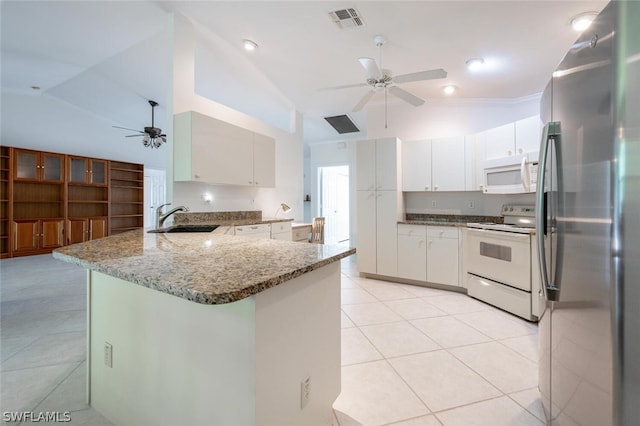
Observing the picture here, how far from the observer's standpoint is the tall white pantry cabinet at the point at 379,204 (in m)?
3.92

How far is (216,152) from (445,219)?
331cm

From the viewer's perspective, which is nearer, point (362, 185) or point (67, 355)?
point (67, 355)

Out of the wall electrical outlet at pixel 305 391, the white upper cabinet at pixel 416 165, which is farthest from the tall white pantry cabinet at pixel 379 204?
the wall electrical outlet at pixel 305 391

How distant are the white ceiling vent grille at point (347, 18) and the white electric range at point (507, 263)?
2.56 meters

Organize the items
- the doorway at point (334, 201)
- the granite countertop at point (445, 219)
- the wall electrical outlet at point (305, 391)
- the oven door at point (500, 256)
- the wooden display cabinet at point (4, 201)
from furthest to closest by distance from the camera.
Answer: the doorway at point (334, 201) < the wooden display cabinet at point (4, 201) < the granite countertop at point (445, 219) < the oven door at point (500, 256) < the wall electrical outlet at point (305, 391)

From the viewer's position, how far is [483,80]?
354 cm

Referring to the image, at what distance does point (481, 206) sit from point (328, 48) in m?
2.92

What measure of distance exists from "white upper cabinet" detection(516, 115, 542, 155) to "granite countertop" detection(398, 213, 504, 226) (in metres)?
0.99

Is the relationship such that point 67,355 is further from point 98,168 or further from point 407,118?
point 98,168

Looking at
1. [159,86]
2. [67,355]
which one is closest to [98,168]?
[159,86]

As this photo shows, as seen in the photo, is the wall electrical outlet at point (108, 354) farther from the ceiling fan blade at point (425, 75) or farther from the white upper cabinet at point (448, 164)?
the white upper cabinet at point (448, 164)

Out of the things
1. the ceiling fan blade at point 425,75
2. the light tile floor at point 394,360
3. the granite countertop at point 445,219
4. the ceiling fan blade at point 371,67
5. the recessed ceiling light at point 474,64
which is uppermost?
the recessed ceiling light at point 474,64

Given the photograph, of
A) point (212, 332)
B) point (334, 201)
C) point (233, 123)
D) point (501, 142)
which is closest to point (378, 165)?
point (501, 142)

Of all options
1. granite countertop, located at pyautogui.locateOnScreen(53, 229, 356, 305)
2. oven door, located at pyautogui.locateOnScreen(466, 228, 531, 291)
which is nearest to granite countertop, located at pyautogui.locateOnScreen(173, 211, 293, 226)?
granite countertop, located at pyautogui.locateOnScreen(53, 229, 356, 305)
